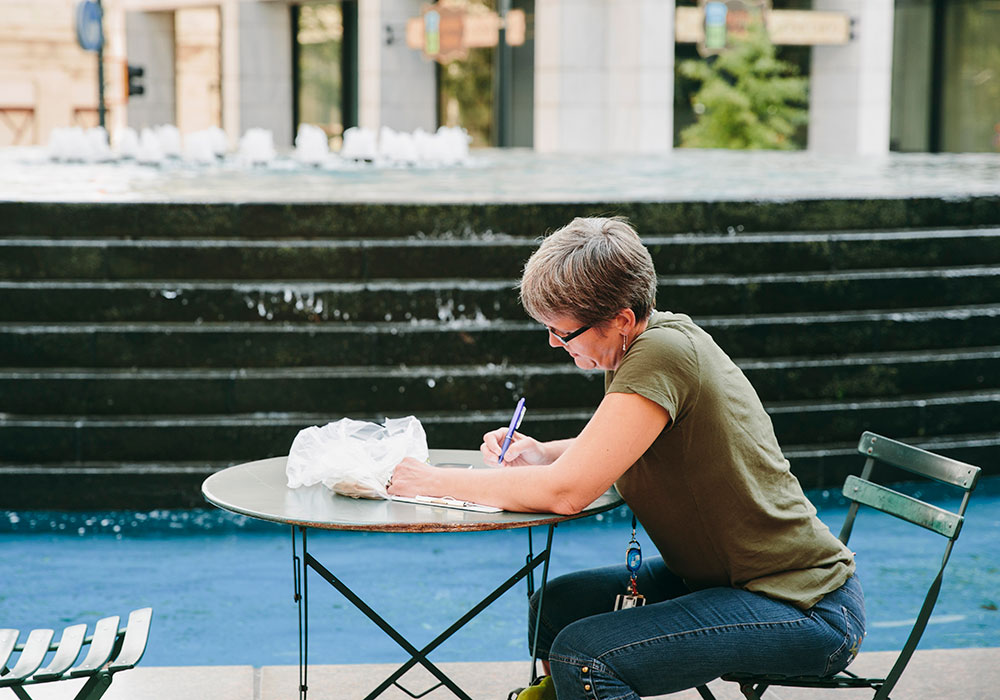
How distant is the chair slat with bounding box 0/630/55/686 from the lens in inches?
120

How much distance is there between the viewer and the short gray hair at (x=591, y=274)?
114 inches

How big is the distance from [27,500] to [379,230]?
8.40 ft

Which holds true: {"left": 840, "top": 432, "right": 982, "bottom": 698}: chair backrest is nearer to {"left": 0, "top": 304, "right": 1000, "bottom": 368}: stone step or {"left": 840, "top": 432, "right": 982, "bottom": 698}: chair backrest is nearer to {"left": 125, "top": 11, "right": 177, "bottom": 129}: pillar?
{"left": 0, "top": 304, "right": 1000, "bottom": 368}: stone step

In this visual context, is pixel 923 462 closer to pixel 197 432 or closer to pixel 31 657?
pixel 31 657

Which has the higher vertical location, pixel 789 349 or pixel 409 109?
pixel 409 109

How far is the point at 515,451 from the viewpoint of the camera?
3352mm

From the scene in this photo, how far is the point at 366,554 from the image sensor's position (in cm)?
625

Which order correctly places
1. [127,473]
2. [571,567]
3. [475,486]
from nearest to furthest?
[475,486], [571,567], [127,473]

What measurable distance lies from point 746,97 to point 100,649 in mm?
25655

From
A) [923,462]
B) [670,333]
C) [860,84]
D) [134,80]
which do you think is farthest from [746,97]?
[670,333]

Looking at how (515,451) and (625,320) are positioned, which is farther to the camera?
(515,451)

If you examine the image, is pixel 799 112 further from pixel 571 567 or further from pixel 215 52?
pixel 571 567

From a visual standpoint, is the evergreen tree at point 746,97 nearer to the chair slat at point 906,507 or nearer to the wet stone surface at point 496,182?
the wet stone surface at point 496,182

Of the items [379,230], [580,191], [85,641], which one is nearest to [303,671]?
[85,641]
